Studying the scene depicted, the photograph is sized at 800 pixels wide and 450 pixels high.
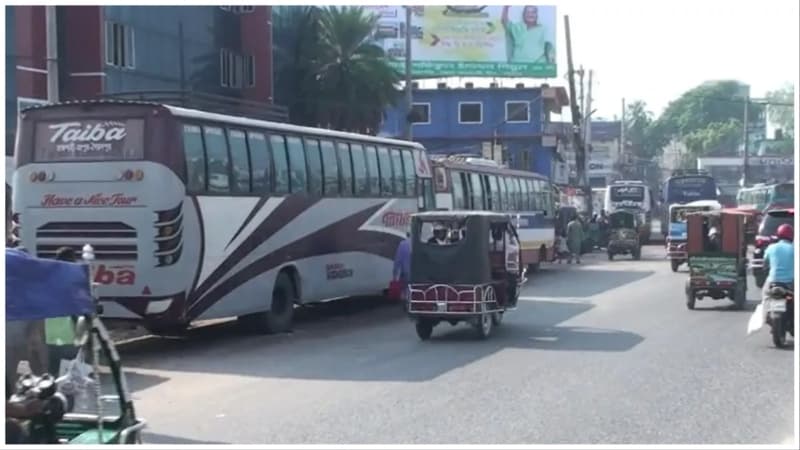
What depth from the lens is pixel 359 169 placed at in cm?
2014

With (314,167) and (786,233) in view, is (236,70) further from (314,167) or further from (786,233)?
(786,233)

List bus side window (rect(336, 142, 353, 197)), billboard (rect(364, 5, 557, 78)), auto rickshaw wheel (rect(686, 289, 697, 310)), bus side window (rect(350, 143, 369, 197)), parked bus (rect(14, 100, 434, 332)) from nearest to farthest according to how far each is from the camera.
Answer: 1. parked bus (rect(14, 100, 434, 332))
2. bus side window (rect(336, 142, 353, 197))
3. bus side window (rect(350, 143, 369, 197))
4. auto rickshaw wheel (rect(686, 289, 697, 310))
5. billboard (rect(364, 5, 557, 78))

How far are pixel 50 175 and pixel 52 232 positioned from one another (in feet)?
2.30

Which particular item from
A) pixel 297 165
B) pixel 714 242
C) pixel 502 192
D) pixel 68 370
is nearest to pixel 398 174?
pixel 297 165

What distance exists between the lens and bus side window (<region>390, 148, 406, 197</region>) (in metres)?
21.9

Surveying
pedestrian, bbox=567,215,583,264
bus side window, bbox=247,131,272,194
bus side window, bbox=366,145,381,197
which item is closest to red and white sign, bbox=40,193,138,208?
bus side window, bbox=247,131,272,194

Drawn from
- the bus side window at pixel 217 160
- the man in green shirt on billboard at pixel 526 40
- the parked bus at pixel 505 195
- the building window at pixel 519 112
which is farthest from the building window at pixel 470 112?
the bus side window at pixel 217 160

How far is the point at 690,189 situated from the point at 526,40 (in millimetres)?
11395

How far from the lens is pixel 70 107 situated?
570 inches

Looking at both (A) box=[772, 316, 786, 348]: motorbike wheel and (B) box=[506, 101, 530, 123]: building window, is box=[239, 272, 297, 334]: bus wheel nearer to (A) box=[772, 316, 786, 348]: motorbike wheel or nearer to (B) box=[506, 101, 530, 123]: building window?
(A) box=[772, 316, 786, 348]: motorbike wheel

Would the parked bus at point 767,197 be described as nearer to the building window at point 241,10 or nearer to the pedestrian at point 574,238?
the pedestrian at point 574,238

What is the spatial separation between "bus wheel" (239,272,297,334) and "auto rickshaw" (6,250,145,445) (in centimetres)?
1022

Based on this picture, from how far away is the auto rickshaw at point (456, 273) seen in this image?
15750 mm

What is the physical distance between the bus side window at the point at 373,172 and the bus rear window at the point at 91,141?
6.67 metres
